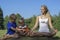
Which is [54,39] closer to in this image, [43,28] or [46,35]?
[46,35]

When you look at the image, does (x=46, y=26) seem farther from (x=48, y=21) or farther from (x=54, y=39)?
(x=54, y=39)

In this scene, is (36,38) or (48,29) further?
(48,29)

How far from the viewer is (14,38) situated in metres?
5.62

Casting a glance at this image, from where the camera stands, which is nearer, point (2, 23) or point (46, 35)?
point (46, 35)

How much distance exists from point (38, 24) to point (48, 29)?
306 mm

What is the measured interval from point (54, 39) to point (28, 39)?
64cm

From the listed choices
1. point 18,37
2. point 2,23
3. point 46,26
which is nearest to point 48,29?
point 46,26

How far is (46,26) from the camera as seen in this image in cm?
636

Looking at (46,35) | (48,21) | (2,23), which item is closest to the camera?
(46,35)

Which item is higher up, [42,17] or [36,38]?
[42,17]

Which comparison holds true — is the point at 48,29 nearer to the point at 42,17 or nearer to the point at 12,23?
the point at 42,17

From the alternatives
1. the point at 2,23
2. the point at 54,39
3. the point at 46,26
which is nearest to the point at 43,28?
the point at 46,26

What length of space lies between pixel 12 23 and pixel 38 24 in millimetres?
719

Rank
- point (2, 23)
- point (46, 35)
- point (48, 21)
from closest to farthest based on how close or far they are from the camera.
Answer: point (46, 35), point (48, 21), point (2, 23)
